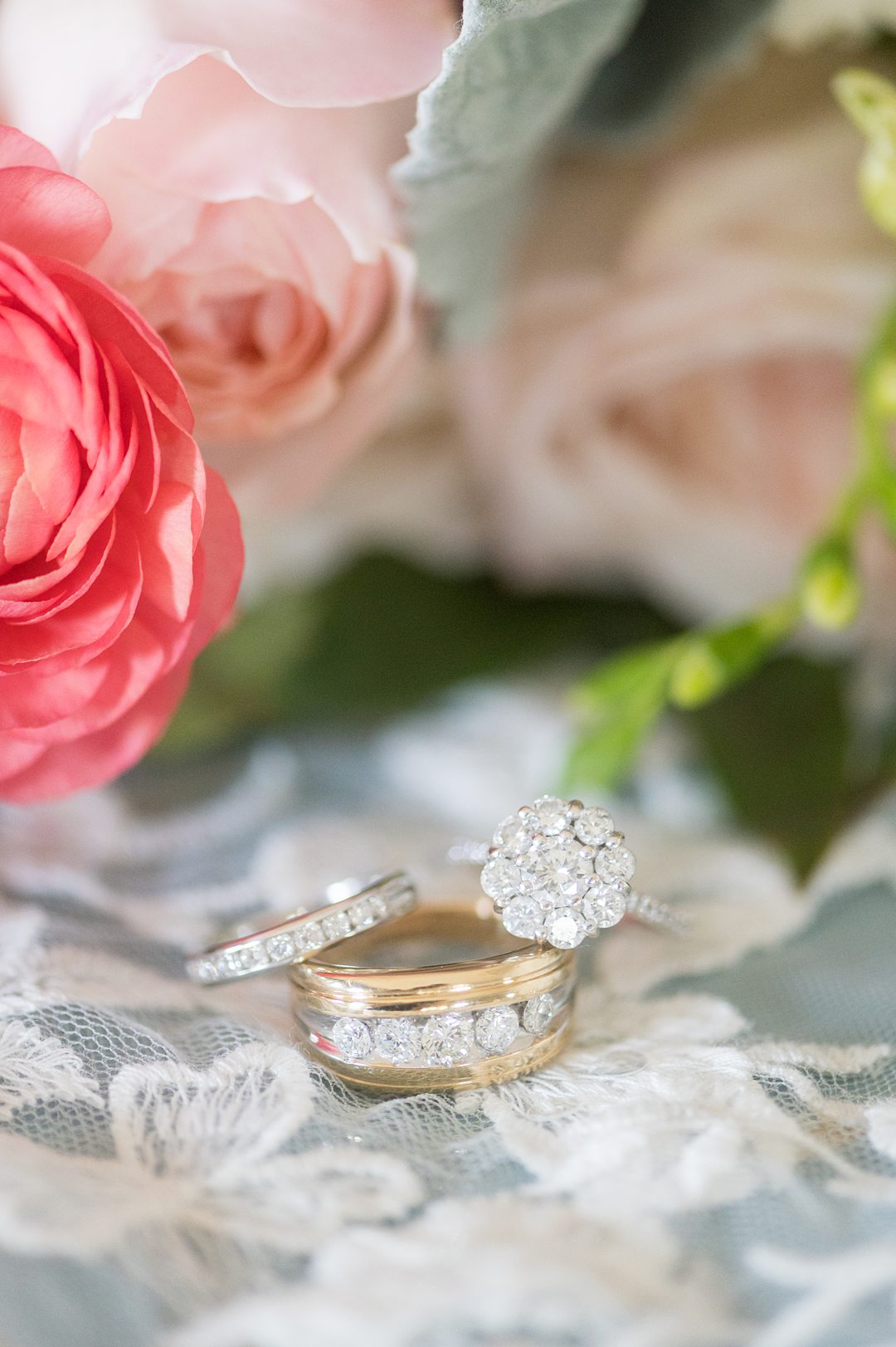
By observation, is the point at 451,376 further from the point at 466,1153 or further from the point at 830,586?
the point at 466,1153

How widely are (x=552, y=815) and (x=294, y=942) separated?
0.12 m

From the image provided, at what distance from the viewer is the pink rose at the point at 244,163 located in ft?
1.54

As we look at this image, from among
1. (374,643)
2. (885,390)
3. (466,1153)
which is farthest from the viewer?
(374,643)

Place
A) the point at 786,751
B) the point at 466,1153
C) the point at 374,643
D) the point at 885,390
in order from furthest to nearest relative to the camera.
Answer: the point at 374,643, the point at 786,751, the point at 885,390, the point at 466,1153

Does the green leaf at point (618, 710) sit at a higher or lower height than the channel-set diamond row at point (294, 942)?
lower

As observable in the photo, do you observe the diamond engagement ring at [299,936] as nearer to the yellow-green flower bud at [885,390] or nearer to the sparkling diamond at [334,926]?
the sparkling diamond at [334,926]

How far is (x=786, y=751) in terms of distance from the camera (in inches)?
27.6

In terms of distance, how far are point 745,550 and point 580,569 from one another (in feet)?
0.42

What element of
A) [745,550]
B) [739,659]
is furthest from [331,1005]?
[745,550]

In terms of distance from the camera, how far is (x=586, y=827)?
0.51 m

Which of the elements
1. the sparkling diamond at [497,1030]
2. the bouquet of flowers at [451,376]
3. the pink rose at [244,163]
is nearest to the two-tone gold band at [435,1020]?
the sparkling diamond at [497,1030]

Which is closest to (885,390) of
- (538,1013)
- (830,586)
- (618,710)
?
(830,586)

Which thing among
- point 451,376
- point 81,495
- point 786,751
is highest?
point 81,495

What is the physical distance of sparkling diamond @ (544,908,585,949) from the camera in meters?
0.49
